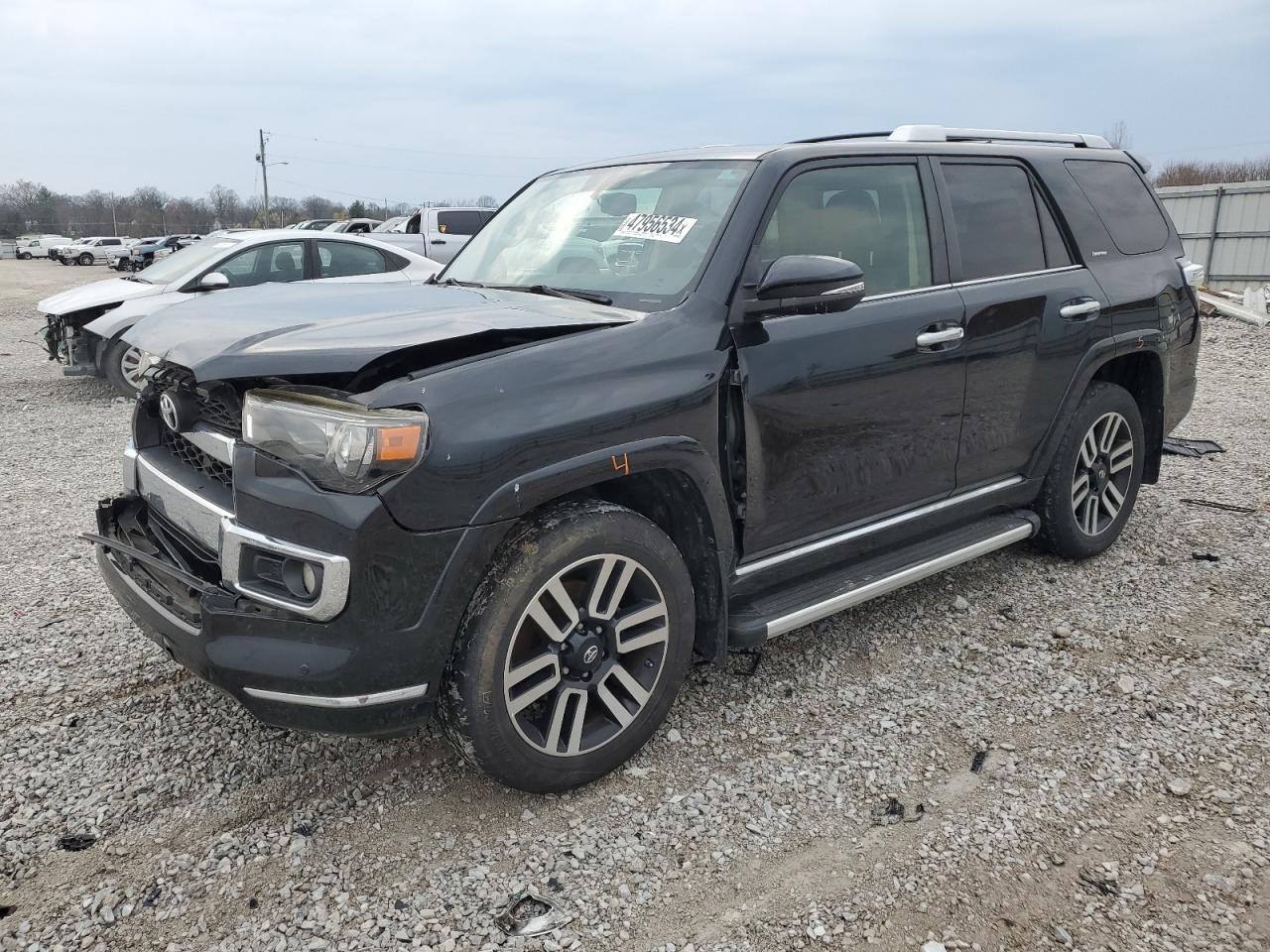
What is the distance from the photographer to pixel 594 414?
108 inches

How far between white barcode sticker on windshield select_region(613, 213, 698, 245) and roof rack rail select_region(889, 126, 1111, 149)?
3.70 ft

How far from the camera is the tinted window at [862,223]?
342 centimetres

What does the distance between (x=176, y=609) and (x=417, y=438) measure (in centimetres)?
95

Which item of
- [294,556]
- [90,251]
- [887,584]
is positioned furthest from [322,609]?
[90,251]

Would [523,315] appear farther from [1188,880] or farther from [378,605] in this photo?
[1188,880]

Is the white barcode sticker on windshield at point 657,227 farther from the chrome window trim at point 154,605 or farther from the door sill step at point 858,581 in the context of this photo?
the chrome window trim at point 154,605

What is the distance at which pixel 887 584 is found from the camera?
3.57 metres

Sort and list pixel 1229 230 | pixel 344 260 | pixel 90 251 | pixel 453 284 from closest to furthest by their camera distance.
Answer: pixel 453 284 < pixel 344 260 < pixel 1229 230 < pixel 90 251

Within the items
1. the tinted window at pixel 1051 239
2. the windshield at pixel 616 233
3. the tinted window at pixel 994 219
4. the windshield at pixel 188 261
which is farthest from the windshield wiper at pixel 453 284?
the windshield at pixel 188 261

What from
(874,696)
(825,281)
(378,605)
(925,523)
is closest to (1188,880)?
(874,696)

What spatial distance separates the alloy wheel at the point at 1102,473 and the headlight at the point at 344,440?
342 cm

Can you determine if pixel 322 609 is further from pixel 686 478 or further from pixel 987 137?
pixel 987 137

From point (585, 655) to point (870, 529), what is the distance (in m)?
1.37

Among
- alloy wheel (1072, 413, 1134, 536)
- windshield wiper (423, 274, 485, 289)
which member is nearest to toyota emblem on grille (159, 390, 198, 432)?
windshield wiper (423, 274, 485, 289)
